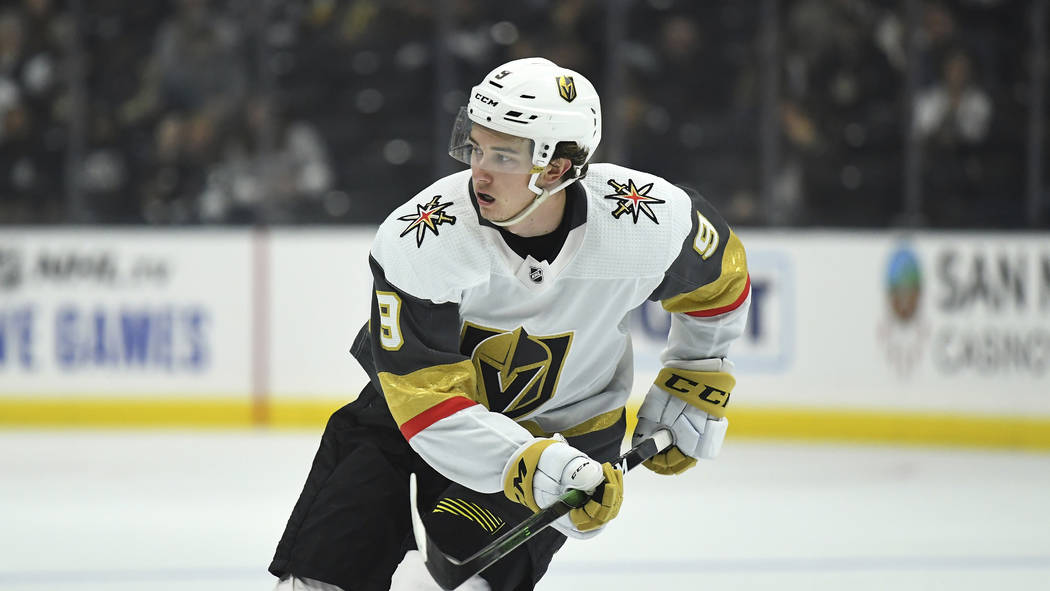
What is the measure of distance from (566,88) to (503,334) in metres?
0.48

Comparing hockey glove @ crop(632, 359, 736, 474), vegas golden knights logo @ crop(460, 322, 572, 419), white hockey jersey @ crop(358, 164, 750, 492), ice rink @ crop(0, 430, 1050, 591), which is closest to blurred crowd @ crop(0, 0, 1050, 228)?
ice rink @ crop(0, 430, 1050, 591)

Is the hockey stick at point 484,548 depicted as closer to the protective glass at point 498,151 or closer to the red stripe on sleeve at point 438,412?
the red stripe on sleeve at point 438,412

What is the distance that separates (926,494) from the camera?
5.19 metres

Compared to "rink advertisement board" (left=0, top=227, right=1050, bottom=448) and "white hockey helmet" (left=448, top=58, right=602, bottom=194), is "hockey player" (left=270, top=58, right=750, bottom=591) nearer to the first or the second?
"white hockey helmet" (left=448, top=58, right=602, bottom=194)

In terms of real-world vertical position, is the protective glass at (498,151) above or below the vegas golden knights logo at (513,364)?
above

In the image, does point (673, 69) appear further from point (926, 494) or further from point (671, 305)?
point (671, 305)

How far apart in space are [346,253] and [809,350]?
2.38m

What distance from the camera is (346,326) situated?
21.6 ft

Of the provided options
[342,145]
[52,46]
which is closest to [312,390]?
[342,145]

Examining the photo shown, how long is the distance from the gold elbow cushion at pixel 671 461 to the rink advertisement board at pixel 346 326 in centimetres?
360

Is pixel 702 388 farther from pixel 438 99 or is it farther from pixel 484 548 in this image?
pixel 438 99

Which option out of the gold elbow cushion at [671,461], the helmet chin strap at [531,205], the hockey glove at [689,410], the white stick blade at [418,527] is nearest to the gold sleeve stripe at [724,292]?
the hockey glove at [689,410]

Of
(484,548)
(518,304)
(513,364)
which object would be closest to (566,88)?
(518,304)

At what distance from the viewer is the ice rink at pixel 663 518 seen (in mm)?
3990
